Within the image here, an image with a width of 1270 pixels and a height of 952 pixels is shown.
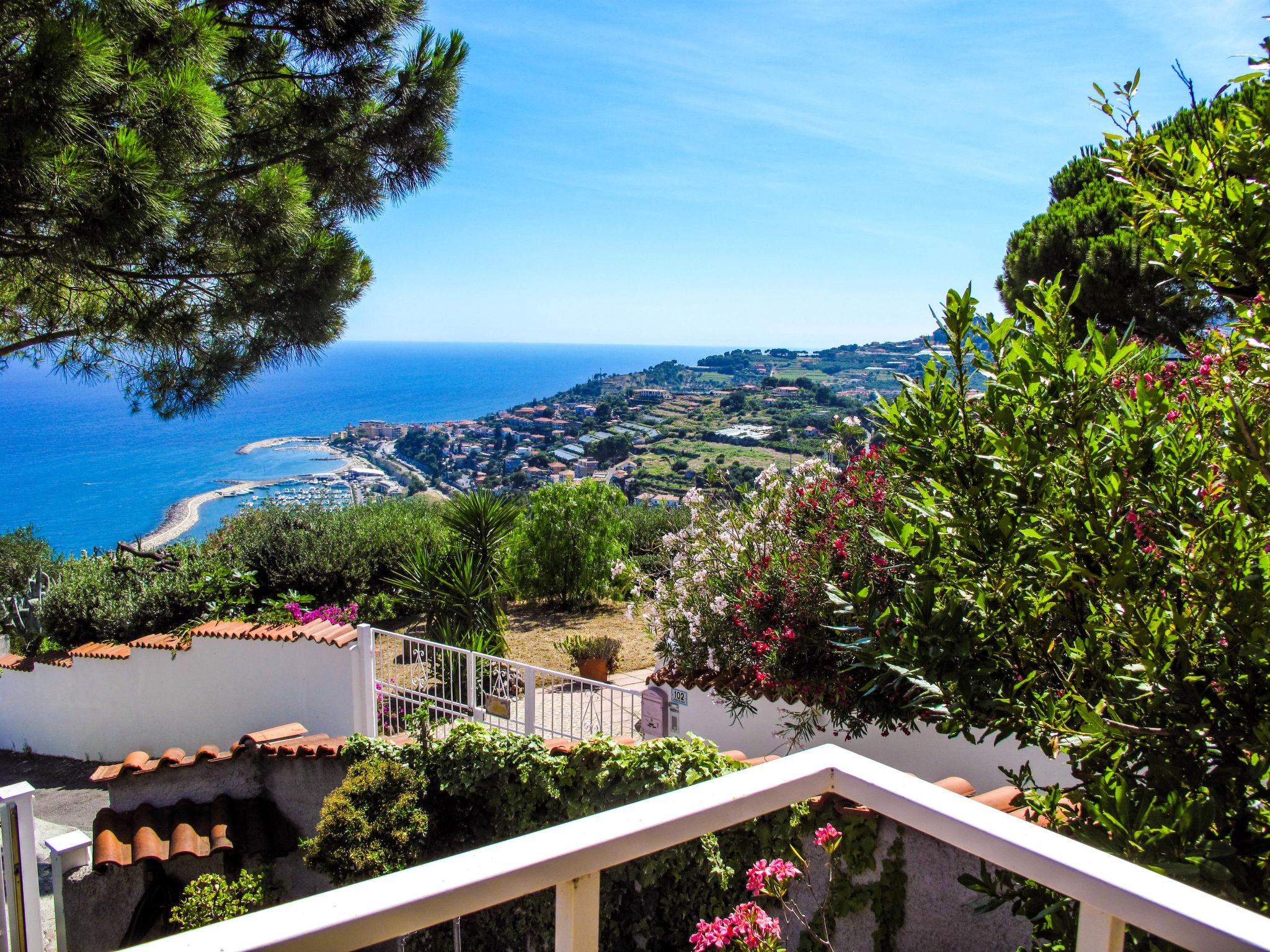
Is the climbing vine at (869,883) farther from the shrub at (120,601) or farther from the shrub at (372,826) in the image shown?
the shrub at (120,601)

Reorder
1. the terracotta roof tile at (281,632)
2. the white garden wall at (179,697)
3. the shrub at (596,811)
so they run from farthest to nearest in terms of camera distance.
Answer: the white garden wall at (179,697) < the terracotta roof tile at (281,632) < the shrub at (596,811)

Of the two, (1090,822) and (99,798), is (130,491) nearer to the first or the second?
(99,798)

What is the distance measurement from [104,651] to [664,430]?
929 inches

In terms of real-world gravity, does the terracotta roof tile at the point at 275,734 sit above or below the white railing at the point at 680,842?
below

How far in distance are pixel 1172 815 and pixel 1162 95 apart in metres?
2.13

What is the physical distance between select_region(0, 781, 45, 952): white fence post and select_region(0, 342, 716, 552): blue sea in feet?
17.0

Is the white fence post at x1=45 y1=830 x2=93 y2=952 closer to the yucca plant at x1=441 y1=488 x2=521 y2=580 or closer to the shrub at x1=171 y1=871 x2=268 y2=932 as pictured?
the shrub at x1=171 y1=871 x2=268 y2=932

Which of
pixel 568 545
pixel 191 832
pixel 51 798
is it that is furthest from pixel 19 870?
pixel 568 545

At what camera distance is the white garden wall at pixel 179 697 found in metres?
7.37

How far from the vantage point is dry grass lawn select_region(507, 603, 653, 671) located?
9930mm

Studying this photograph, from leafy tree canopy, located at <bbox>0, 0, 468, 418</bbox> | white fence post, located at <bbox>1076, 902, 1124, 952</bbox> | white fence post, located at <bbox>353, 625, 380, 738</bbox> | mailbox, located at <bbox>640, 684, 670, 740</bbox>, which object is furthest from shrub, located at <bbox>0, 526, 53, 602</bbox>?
white fence post, located at <bbox>1076, 902, 1124, 952</bbox>

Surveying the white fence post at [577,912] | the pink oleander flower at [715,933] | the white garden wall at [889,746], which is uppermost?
the white fence post at [577,912]

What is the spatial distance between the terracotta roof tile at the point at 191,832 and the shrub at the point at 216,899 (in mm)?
240

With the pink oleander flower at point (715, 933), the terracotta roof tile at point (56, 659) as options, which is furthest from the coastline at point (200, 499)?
the pink oleander flower at point (715, 933)
